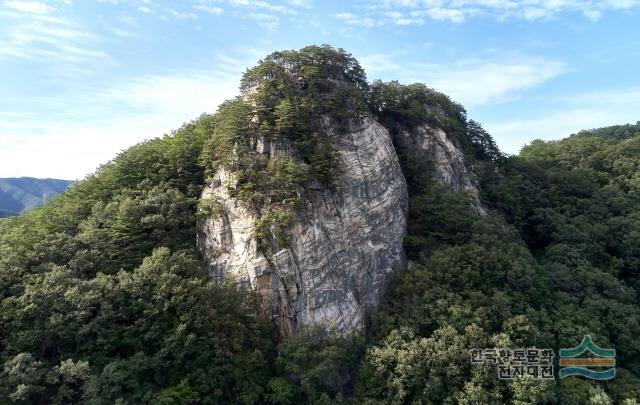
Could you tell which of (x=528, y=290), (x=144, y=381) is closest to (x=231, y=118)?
(x=144, y=381)

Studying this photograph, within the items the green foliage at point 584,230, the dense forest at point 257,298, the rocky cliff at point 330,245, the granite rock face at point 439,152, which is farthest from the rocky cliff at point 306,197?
the green foliage at point 584,230

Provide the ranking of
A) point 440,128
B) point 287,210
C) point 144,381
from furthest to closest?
point 440,128 → point 287,210 → point 144,381

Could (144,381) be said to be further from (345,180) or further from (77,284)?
(345,180)

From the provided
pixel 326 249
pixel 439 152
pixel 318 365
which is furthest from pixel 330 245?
pixel 439 152

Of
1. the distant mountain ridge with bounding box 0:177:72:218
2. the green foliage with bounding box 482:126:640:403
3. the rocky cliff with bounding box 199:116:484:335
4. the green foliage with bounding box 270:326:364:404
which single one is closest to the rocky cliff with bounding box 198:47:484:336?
the rocky cliff with bounding box 199:116:484:335

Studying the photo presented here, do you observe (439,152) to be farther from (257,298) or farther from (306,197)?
(257,298)

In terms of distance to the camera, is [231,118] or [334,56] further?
[334,56]

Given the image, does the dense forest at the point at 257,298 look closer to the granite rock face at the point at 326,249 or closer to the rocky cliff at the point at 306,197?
the rocky cliff at the point at 306,197
